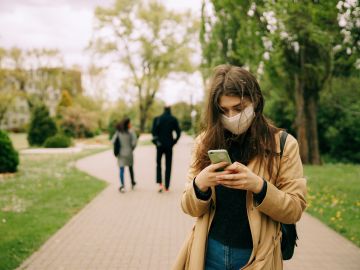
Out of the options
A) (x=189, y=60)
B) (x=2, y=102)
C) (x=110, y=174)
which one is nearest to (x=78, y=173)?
(x=110, y=174)

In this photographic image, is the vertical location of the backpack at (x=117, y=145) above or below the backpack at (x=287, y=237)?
below

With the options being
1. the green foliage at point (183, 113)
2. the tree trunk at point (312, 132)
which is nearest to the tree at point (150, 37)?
the green foliage at point (183, 113)

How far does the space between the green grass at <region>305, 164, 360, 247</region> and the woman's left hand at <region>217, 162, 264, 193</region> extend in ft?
16.4

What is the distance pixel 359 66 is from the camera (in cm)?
1262

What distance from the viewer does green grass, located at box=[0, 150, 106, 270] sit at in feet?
20.0

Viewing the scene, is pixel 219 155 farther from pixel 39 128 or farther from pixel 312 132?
pixel 39 128

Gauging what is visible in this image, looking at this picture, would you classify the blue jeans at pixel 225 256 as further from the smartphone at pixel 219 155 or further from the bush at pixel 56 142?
the bush at pixel 56 142

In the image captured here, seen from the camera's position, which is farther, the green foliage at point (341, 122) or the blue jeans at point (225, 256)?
the green foliage at point (341, 122)

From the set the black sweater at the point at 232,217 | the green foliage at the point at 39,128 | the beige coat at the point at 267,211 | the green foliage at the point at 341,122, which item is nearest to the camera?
the beige coat at the point at 267,211

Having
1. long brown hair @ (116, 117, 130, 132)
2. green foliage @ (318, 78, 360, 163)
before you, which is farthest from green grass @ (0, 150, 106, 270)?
green foliage @ (318, 78, 360, 163)

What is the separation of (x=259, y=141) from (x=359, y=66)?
11701 millimetres

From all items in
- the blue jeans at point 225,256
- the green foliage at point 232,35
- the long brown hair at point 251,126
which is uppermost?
the green foliage at point 232,35

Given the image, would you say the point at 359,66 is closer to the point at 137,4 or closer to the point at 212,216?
the point at 212,216

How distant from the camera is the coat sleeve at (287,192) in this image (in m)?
2.00
